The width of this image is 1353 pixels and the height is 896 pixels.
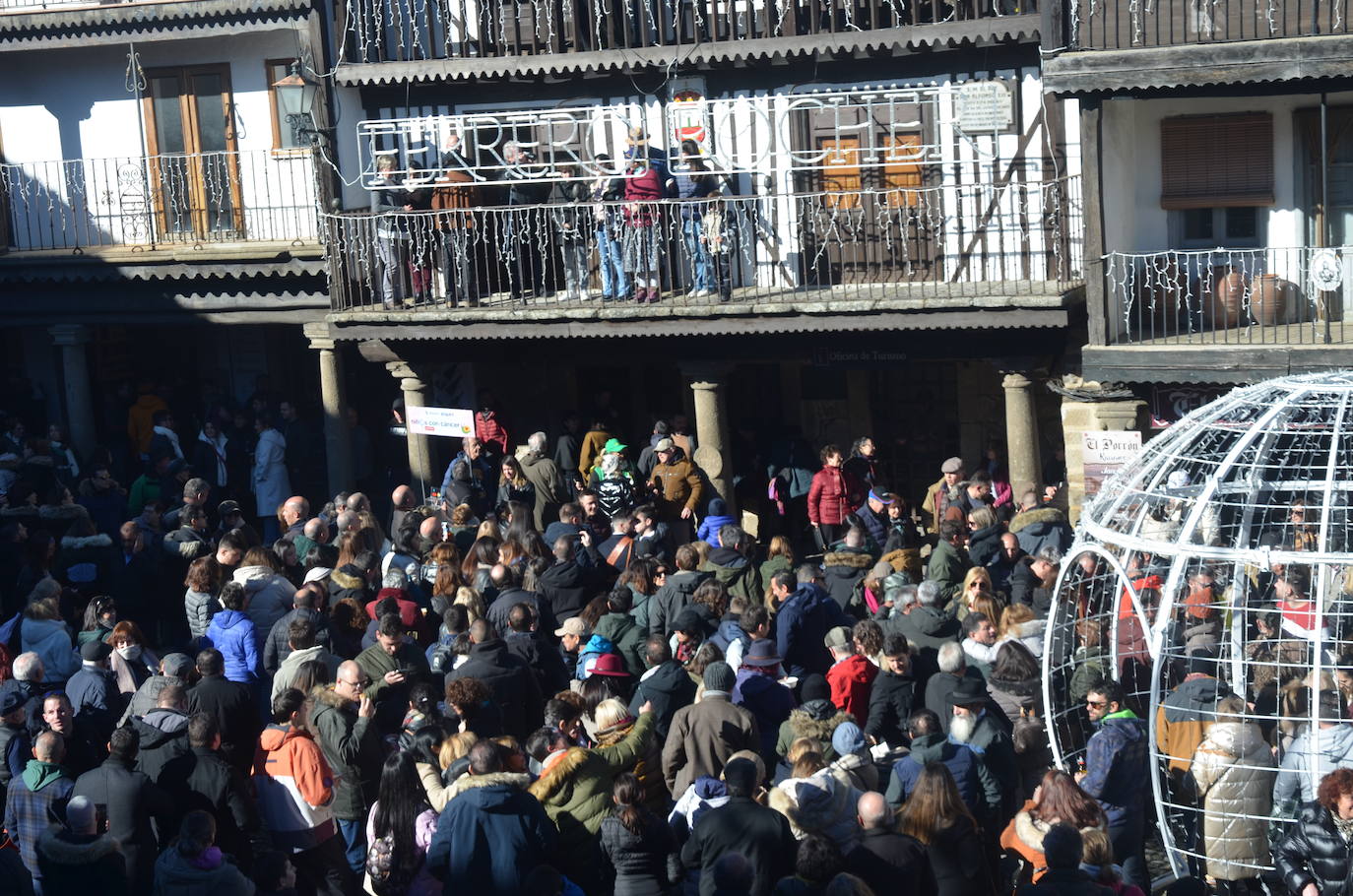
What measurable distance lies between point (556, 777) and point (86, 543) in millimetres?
7448

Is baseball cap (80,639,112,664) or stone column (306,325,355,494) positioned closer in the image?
baseball cap (80,639,112,664)

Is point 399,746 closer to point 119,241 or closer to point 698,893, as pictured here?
point 698,893

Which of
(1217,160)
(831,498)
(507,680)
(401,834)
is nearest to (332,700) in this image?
(507,680)

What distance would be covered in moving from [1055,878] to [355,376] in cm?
1567

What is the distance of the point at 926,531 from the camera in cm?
1978

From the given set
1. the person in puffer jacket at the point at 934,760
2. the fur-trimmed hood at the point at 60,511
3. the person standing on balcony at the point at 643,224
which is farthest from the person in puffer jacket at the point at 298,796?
the person standing on balcony at the point at 643,224

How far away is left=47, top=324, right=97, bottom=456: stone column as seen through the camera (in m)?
21.8

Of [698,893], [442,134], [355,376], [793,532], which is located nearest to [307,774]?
[698,893]

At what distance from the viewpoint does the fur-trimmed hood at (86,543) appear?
1599 cm

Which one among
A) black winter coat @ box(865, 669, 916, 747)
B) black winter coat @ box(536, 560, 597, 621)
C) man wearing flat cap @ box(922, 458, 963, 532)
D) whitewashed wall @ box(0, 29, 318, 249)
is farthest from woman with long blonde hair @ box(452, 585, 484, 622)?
whitewashed wall @ box(0, 29, 318, 249)

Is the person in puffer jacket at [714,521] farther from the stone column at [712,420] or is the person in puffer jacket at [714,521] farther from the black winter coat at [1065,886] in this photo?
the black winter coat at [1065,886]

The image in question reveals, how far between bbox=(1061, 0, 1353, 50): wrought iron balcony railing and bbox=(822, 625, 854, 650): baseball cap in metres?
6.87

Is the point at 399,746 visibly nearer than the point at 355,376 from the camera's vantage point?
Yes

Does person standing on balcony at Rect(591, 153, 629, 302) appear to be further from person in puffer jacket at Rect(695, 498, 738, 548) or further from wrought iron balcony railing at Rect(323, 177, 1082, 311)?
person in puffer jacket at Rect(695, 498, 738, 548)
